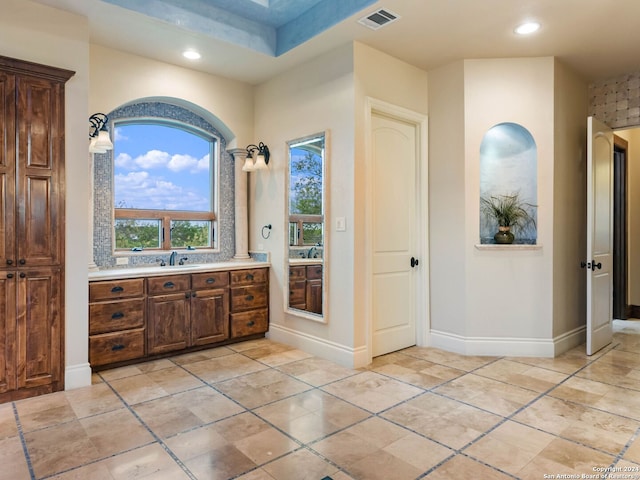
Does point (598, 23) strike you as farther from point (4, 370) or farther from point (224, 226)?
point (4, 370)

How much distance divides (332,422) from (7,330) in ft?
7.57

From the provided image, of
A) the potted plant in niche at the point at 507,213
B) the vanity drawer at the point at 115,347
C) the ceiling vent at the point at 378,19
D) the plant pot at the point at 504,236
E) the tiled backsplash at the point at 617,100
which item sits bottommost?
the vanity drawer at the point at 115,347

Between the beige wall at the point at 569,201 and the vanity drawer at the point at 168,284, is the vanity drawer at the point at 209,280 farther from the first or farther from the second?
the beige wall at the point at 569,201

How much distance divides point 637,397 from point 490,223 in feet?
6.20

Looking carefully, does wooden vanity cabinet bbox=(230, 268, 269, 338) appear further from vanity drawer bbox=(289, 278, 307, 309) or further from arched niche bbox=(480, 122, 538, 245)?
arched niche bbox=(480, 122, 538, 245)

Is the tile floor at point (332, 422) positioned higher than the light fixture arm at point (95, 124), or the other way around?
the light fixture arm at point (95, 124)

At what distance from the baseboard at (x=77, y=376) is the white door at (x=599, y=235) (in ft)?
14.5

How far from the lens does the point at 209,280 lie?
413cm

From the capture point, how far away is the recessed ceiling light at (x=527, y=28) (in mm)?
3299

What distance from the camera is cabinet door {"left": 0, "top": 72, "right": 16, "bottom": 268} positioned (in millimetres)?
2803

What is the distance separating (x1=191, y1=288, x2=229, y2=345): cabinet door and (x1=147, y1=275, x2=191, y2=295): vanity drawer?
138mm

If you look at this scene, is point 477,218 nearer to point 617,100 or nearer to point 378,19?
point 378,19

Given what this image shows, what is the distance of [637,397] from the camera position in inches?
117

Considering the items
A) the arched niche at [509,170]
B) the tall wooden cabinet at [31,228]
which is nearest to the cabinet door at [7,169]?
the tall wooden cabinet at [31,228]
